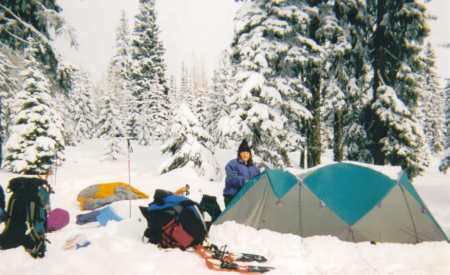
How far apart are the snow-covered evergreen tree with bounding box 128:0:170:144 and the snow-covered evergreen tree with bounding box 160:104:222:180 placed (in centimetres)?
1956

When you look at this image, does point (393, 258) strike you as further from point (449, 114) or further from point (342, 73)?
point (449, 114)

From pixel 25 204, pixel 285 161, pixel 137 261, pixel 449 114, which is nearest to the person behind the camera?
pixel 137 261

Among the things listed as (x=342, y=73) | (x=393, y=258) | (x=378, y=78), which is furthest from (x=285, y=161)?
(x=393, y=258)

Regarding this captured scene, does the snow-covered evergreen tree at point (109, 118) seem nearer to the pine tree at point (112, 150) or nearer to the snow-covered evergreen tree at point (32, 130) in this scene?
the pine tree at point (112, 150)

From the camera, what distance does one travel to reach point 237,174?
20.2 feet

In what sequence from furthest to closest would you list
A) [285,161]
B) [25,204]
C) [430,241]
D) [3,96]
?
[3,96] → [285,161] → [430,241] → [25,204]

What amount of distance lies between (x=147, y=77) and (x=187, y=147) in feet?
71.5

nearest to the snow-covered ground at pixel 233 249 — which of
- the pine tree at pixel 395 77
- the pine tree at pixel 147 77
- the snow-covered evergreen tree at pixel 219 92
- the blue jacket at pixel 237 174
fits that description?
the blue jacket at pixel 237 174

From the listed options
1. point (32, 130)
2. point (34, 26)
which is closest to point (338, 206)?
point (34, 26)

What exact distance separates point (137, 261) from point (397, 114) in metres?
12.3

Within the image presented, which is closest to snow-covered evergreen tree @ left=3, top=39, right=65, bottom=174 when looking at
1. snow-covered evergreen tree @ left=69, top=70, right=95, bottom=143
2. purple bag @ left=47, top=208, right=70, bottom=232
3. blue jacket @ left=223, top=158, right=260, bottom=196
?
purple bag @ left=47, top=208, right=70, bottom=232

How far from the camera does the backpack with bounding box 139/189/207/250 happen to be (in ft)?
15.7

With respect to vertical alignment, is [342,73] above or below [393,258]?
above

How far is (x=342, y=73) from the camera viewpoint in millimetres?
11594
